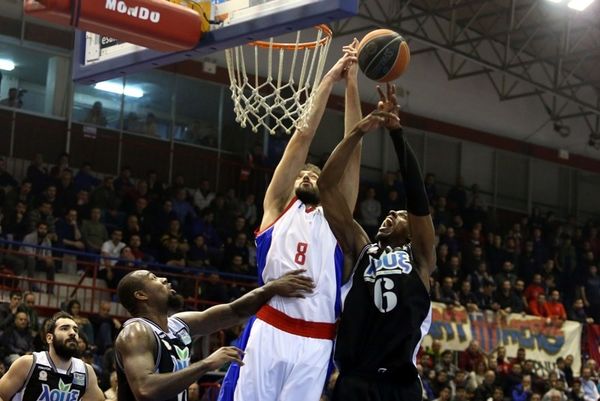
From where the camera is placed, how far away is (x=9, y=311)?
43.9ft

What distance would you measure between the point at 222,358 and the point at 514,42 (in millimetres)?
20445

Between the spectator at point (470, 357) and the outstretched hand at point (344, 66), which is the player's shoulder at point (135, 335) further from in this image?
the spectator at point (470, 357)

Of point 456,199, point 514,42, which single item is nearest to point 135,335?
point 456,199

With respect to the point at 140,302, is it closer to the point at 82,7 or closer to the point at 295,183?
the point at 295,183

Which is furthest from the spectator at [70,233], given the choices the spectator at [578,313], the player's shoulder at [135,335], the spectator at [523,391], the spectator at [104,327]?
the spectator at [578,313]

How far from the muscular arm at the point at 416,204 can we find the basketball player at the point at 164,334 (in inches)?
26.7

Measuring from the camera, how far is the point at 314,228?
255 inches

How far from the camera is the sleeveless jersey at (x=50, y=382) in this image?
8.44 meters

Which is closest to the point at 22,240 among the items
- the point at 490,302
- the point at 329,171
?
the point at 490,302

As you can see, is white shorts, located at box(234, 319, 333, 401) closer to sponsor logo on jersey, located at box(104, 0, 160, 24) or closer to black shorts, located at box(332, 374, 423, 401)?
black shorts, located at box(332, 374, 423, 401)

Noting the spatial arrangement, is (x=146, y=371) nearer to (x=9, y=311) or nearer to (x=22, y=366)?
(x=22, y=366)

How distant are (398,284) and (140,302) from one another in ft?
4.84

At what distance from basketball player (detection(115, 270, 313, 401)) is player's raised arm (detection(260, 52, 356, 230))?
0.54 metres

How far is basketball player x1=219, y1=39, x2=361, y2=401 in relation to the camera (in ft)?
20.5
